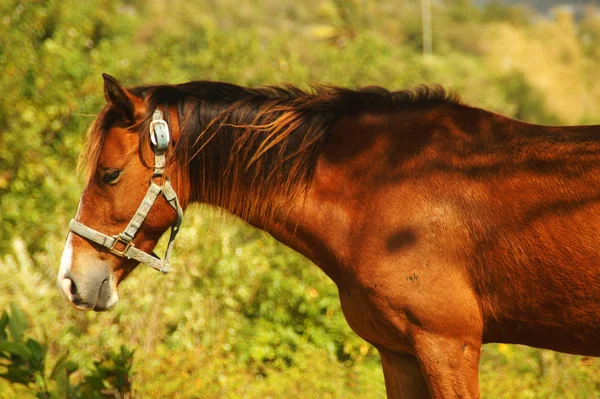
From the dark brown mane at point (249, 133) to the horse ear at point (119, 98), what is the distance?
9cm

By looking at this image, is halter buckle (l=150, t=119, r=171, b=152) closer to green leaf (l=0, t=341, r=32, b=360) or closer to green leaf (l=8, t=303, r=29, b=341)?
green leaf (l=0, t=341, r=32, b=360)

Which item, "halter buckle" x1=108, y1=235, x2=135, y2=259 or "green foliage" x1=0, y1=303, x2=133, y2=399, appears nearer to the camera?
"halter buckle" x1=108, y1=235, x2=135, y2=259

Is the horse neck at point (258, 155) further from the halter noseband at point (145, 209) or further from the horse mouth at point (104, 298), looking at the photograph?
the horse mouth at point (104, 298)

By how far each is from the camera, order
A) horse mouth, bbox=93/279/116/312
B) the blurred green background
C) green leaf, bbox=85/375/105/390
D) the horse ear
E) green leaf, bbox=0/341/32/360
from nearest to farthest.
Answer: the horse ear < horse mouth, bbox=93/279/116/312 < green leaf, bbox=0/341/32/360 < green leaf, bbox=85/375/105/390 < the blurred green background

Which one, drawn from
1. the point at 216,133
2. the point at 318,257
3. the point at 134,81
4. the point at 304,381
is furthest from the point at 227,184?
the point at 134,81

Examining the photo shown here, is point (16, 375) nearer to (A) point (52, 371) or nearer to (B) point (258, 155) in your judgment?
(A) point (52, 371)

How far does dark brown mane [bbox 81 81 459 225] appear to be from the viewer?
3.11 meters

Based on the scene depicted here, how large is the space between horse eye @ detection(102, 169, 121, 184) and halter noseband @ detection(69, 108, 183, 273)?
156mm

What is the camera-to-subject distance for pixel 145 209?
2.98m

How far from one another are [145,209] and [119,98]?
0.52 metres

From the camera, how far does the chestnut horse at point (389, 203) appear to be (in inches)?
109

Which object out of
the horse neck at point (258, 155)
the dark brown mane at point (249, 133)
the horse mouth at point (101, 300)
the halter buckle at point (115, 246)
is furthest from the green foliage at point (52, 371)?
the horse neck at point (258, 155)

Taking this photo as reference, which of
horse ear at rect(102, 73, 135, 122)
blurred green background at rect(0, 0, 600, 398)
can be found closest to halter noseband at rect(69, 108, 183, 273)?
horse ear at rect(102, 73, 135, 122)

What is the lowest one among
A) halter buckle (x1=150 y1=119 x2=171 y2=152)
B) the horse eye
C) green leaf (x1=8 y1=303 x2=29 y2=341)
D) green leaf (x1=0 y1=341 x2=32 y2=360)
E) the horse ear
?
green leaf (x1=0 y1=341 x2=32 y2=360)
